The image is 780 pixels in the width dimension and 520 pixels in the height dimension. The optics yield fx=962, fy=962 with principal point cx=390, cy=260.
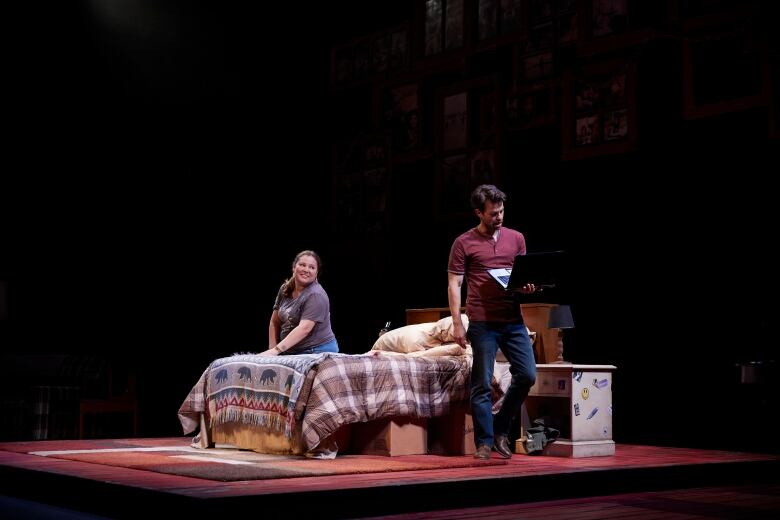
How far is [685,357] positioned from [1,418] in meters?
4.89

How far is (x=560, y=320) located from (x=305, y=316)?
1.58 metres

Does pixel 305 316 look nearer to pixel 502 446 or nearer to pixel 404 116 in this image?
pixel 502 446

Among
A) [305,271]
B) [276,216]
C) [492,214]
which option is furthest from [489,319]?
[276,216]

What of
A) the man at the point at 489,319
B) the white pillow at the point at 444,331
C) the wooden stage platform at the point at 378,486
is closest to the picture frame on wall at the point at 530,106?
the white pillow at the point at 444,331

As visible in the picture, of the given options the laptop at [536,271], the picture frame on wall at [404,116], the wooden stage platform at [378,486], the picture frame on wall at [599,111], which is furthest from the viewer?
the picture frame on wall at [404,116]

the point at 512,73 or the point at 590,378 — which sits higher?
the point at 512,73

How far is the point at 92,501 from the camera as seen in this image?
4.05 m

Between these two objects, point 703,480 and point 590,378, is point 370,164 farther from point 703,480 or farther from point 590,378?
point 703,480

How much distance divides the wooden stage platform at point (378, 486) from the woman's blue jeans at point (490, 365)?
0.28 metres

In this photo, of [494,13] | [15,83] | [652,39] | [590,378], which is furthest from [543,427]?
[15,83]

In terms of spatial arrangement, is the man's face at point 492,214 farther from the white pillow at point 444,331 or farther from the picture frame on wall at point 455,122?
the picture frame on wall at point 455,122

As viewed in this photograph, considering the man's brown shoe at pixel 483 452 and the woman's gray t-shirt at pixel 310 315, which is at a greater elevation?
the woman's gray t-shirt at pixel 310 315

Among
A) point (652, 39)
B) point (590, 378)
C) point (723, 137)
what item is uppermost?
point (652, 39)

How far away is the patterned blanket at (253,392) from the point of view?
203 inches
